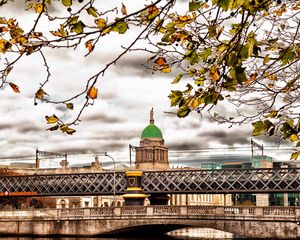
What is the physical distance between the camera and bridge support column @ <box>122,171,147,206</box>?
70.7 meters

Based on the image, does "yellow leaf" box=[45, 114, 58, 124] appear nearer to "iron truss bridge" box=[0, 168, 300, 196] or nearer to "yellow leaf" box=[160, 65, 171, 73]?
"yellow leaf" box=[160, 65, 171, 73]

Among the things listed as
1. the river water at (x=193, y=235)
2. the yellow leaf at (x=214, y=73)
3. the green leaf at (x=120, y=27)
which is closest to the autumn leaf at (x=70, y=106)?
the green leaf at (x=120, y=27)

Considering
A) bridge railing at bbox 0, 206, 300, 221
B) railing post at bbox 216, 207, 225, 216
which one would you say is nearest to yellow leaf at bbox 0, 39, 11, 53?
bridge railing at bbox 0, 206, 300, 221

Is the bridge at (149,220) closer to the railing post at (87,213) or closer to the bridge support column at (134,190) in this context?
the railing post at (87,213)

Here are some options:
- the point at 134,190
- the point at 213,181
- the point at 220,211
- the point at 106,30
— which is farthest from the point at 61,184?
the point at 106,30

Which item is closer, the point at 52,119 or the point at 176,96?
the point at 52,119

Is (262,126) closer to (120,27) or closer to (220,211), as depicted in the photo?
(120,27)

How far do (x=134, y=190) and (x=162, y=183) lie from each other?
6247 mm

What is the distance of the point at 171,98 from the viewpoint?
7094 millimetres

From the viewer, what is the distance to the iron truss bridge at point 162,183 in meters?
73.3

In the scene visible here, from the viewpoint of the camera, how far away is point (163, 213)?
6359cm

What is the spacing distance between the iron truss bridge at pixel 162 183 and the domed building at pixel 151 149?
77374mm

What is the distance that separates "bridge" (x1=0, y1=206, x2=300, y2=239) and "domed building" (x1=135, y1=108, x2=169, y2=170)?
301ft

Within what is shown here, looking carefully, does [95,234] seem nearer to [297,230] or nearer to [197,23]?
[297,230]
